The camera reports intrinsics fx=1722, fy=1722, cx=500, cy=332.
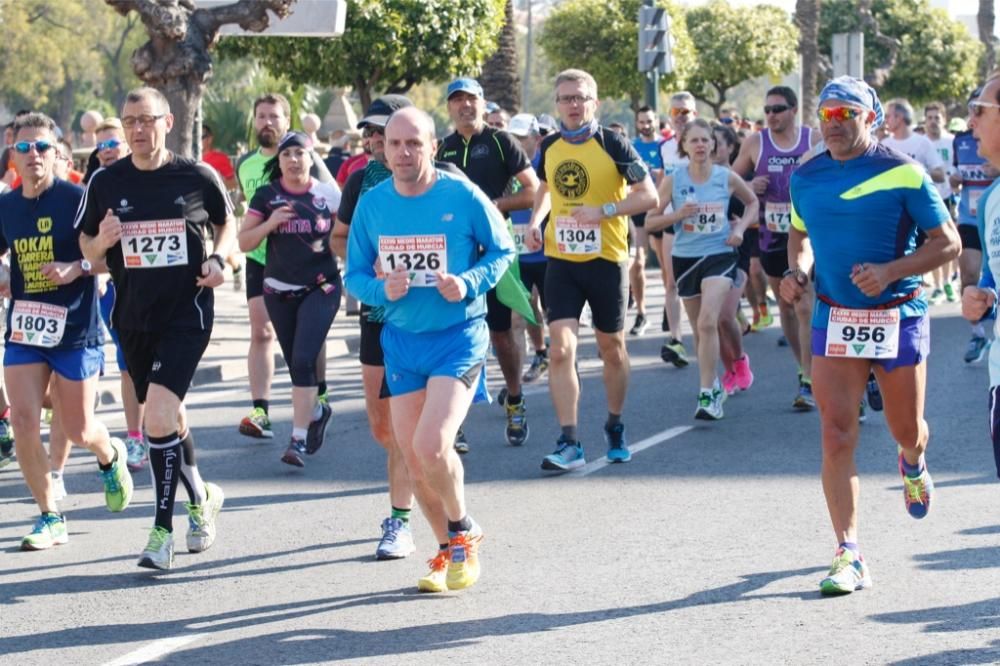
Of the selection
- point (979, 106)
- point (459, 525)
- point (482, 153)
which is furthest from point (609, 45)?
point (979, 106)

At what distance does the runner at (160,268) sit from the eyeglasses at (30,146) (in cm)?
40

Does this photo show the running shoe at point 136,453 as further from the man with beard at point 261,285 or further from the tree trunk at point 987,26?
the tree trunk at point 987,26

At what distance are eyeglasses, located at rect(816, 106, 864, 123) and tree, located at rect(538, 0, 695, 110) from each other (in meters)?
32.8

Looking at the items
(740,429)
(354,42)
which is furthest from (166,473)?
(354,42)

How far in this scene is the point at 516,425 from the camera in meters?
10.7

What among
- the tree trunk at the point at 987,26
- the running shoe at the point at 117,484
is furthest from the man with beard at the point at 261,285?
the tree trunk at the point at 987,26

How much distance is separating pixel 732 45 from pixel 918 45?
A: 1235 centimetres

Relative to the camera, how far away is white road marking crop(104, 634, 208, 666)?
6.12 meters

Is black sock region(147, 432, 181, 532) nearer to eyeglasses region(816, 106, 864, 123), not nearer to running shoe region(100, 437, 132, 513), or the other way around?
running shoe region(100, 437, 132, 513)

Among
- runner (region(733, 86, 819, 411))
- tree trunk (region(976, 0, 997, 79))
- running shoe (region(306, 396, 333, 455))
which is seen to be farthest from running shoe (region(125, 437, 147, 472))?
tree trunk (region(976, 0, 997, 79))

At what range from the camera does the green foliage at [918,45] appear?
55656 mm

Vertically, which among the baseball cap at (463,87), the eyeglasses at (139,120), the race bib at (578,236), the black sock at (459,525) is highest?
the baseball cap at (463,87)

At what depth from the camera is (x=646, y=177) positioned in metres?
9.73

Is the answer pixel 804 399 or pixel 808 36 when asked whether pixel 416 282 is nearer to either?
pixel 804 399
